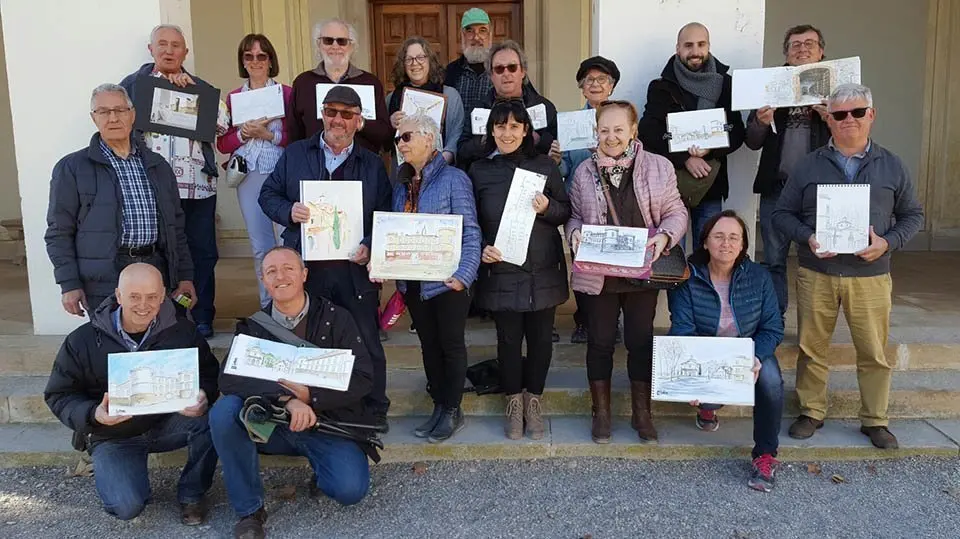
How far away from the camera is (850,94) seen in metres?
3.55

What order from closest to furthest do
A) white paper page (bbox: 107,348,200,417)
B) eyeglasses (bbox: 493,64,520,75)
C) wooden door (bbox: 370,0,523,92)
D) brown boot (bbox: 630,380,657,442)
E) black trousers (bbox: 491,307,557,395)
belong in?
white paper page (bbox: 107,348,200,417) → black trousers (bbox: 491,307,557,395) → brown boot (bbox: 630,380,657,442) → eyeglasses (bbox: 493,64,520,75) → wooden door (bbox: 370,0,523,92)

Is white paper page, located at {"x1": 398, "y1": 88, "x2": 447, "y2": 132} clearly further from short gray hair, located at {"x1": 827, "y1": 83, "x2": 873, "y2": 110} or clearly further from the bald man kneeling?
short gray hair, located at {"x1": 827, "y1": 83, "x2": 873, "y2": 110}

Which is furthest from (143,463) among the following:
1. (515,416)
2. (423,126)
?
(423,126)

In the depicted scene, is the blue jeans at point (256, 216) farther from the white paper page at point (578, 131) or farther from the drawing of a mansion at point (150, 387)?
the white paper page at point (578, 131)

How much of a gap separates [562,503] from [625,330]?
976 mm

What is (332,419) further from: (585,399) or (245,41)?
(245,41)

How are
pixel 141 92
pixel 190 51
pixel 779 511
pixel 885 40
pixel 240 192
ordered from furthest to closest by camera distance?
pixel 885 40, pixel 190 51, pixel 240 192, pixel 141 92, pixel 779 511

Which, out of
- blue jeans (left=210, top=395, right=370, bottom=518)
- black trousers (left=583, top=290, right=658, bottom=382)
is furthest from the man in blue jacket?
black trousers (left=583, top=290, right=658, bottom=382)

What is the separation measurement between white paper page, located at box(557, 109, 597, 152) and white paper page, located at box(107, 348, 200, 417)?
7.45 ft

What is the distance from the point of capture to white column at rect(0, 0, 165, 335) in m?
4.62

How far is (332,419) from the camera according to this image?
335 centimetres

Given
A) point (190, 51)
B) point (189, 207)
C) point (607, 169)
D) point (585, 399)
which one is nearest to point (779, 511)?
point (585, 399)

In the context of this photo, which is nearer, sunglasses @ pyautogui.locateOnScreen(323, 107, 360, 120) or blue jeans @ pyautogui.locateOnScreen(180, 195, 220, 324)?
sunglasses @ pyautogui.locateOnScreen(323, 107, 360, 120)

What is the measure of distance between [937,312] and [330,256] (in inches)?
173
